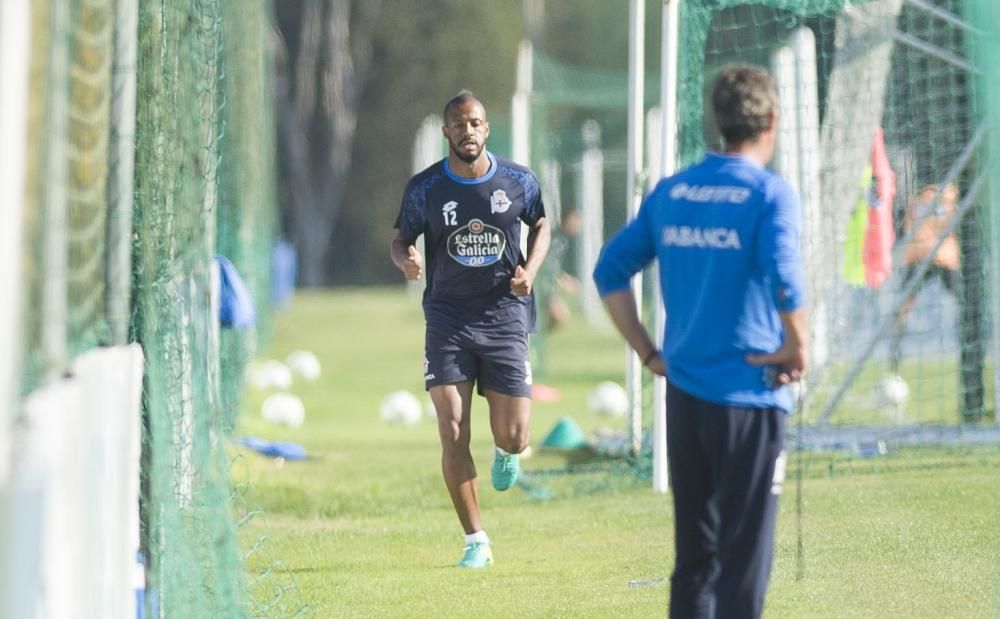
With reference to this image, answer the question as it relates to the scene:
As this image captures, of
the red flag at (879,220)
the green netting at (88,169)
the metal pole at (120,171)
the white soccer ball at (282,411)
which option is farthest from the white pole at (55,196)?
the white soccer ball at (282,411)

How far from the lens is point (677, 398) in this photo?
17.2 feet

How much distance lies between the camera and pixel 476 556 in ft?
26.9

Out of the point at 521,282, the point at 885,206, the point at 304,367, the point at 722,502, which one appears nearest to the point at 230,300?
the point at 521,282

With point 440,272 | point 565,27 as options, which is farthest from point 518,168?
point 565,27

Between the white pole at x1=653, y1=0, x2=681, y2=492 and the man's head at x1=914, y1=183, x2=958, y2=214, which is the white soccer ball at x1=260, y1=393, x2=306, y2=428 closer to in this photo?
the white pole at x1=653, y1=0, x2=681, y2=492

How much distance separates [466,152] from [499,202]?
30 centimetres

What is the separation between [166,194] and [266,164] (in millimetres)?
21732

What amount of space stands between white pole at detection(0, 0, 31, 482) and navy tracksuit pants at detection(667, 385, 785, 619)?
228 cm

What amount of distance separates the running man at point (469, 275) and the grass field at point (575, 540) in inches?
24.0

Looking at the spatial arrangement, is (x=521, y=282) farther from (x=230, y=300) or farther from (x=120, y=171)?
(x=230, y=300)

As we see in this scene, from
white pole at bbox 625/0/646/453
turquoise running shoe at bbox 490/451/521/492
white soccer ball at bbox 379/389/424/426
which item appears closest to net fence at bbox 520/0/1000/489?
white pole at bbox 625/0/646/453

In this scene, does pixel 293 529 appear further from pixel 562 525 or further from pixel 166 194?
pixel 166 194

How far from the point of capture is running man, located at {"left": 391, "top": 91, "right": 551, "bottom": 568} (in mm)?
8109

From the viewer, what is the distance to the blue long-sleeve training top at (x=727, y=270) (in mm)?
4984
